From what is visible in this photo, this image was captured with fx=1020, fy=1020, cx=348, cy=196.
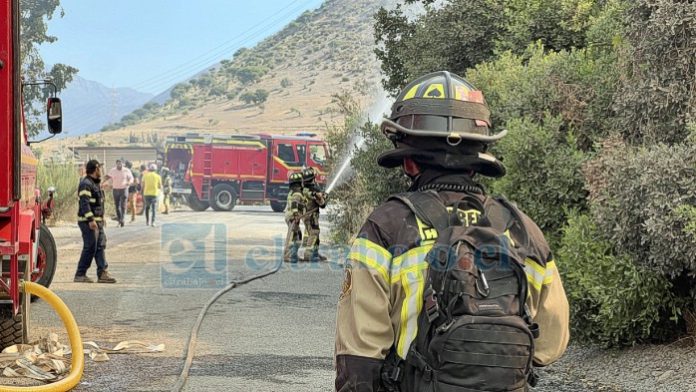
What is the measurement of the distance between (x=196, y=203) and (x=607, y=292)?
3672cm

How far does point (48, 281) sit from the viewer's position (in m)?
12.2

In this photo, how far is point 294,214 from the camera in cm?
1786

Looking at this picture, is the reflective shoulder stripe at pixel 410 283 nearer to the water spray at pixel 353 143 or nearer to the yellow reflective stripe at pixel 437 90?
the yellow reflective stripe at pixel 437 90

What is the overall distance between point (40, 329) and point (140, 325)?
100 centimetres

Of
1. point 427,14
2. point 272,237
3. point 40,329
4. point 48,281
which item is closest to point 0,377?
point 40,329

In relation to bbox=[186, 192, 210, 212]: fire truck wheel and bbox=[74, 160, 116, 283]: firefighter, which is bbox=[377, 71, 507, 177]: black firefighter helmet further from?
bbox=[186, 192, 210, 212]: fire truck wheel

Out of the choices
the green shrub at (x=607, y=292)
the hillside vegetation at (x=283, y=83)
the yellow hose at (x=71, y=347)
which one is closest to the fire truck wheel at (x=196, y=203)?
the green shrub at (x=607, y=292)

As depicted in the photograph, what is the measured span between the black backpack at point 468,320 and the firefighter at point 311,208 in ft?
48.8

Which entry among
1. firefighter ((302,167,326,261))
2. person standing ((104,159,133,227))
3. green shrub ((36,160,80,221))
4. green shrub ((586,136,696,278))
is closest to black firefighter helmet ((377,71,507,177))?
green shrub ((586,136,696,278))

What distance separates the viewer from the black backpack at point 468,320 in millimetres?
2939

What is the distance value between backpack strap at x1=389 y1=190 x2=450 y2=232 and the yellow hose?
4.38m

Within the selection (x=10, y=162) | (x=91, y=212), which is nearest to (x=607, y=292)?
(x=10, y=162)

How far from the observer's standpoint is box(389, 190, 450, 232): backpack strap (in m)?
3.14

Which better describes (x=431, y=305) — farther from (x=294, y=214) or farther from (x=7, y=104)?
(x=294, y=214)
